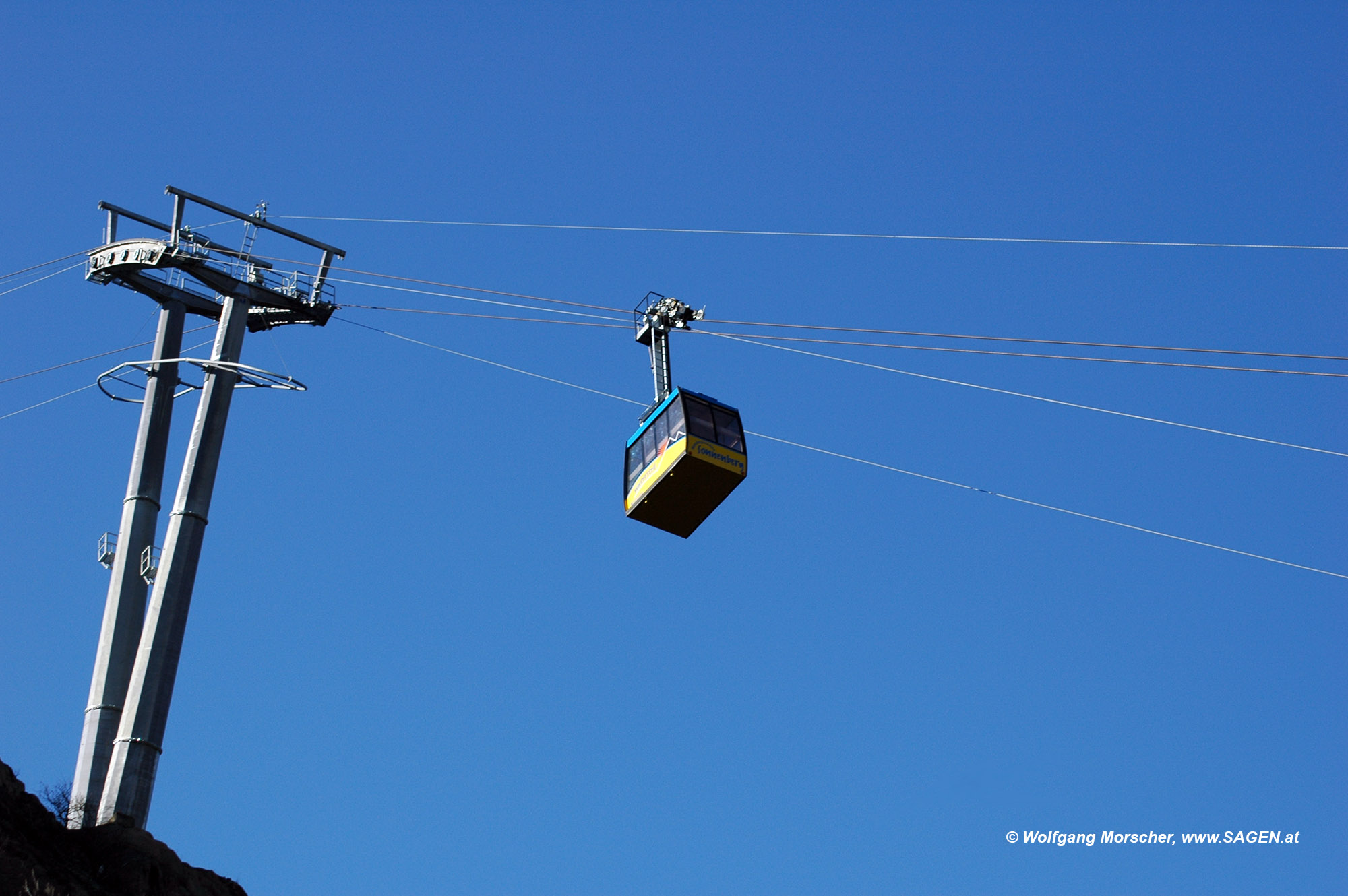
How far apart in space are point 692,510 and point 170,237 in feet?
42.6

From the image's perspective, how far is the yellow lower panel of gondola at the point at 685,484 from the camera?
73.6ft

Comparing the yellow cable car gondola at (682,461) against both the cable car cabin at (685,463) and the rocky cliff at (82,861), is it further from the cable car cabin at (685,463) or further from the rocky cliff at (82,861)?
the rocky cliff at (82,861)

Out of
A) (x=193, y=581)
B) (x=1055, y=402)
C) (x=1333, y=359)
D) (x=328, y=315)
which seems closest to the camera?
(x=1333, y=359)

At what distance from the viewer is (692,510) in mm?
23250

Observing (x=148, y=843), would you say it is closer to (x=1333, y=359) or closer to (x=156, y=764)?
(x=156, y=764)

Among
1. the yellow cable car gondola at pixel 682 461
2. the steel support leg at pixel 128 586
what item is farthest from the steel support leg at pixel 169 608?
the yellow cable car gondola at pixel 682 461

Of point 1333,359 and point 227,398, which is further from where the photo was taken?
point 227,398

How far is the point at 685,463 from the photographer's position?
22.3 m

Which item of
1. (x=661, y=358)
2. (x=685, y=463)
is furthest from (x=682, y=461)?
(x=661, y=358)

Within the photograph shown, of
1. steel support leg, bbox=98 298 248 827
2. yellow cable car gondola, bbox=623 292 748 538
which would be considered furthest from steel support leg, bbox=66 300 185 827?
yellow cable car gondola, bbox=623 292 748 538

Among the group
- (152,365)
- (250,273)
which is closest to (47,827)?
(152,365)

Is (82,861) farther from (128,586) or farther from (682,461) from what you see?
(682,461)

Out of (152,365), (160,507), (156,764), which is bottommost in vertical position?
(156,764)

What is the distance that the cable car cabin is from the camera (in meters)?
22.5
